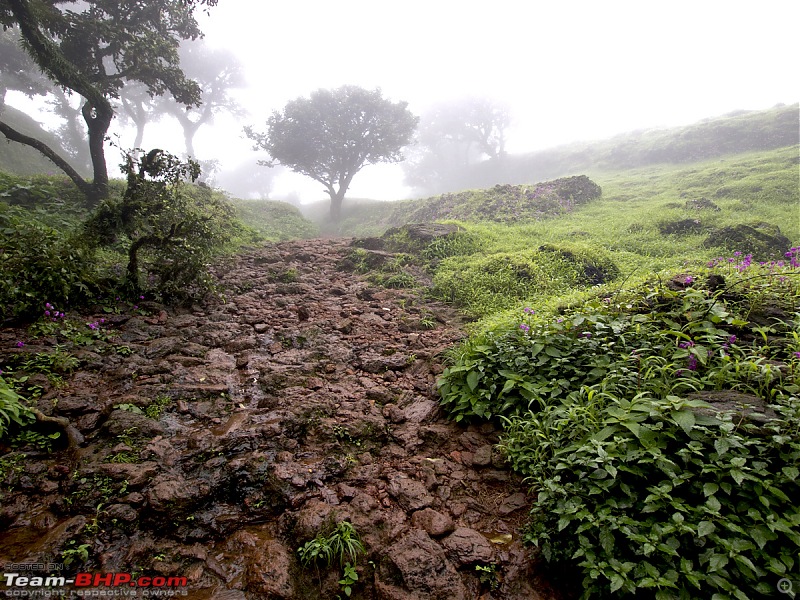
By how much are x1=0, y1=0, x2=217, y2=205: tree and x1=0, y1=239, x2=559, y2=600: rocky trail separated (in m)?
9.89

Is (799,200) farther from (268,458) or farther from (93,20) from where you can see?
(93,20)

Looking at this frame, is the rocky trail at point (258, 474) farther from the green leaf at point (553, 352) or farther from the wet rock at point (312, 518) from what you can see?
the green leaf at point (553, 352)

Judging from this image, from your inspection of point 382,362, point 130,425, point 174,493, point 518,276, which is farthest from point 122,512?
point 518,276

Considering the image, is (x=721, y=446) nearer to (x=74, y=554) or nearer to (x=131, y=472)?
(x=74, y=554)

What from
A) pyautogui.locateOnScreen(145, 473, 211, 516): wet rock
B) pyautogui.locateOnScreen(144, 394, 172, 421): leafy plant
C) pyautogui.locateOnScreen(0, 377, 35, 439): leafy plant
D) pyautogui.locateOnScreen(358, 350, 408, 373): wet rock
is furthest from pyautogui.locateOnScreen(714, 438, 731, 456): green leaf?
pyautogui.locateOnScreen(0, 377, 35, 439): leafy plant

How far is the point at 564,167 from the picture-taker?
119 feet

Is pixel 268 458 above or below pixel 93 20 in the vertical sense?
below

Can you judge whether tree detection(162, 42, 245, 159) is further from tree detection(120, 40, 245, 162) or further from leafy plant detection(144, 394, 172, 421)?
leafy plant detection(144, 394, 172, 421)

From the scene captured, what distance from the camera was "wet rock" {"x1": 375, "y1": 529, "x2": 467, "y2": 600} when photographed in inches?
100

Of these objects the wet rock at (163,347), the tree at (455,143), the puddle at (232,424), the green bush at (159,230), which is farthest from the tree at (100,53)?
the tree at (455,143)

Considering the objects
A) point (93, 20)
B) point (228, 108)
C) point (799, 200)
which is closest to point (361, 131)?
point (228, 108)

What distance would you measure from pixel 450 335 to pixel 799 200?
1586 centimetres

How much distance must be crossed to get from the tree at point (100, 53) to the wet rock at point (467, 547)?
47.9 ft

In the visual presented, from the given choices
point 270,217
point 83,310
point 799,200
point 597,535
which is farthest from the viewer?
point 270,217
